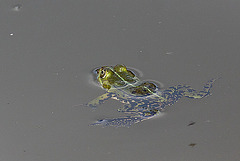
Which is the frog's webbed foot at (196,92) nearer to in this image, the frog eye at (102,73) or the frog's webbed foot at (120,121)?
the frog's webbed foot at (120,121)

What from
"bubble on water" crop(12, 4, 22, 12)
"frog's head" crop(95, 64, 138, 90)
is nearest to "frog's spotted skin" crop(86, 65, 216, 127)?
"frog's head" crop(95, 64, 138, 90)

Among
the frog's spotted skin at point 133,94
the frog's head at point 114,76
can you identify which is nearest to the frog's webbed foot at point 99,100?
the frog's spotted skin at point 133,94

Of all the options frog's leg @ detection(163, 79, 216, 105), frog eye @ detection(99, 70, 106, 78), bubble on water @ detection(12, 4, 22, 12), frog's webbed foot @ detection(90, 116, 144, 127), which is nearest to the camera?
frog's webbed foot @ detection(90, 116, 144, 127)

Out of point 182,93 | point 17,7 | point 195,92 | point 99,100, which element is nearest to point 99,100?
point 99,100

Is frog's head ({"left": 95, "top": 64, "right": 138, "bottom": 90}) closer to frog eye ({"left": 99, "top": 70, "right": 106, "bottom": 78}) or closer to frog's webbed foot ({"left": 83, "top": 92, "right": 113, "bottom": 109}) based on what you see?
frog eye ({"left": 99, "top": 70, "right": 106, "bottom": 78})

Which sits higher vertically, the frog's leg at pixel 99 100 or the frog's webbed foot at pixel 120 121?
the frog's leg at pixel 99 100

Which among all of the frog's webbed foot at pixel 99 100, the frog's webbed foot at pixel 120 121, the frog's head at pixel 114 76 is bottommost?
the frog's webbed foot at pixel 120 121

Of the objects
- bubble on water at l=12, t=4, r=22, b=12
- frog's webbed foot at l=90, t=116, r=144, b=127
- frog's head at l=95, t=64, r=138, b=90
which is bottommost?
frog's webbed foot at l=90, t=116, r=144, b=127

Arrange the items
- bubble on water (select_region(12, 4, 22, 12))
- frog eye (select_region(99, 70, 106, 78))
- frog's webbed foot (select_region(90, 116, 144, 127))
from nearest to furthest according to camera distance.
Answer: frog's webbed foot (select_region(90, 116, 144, 127))
frog eye (select_region(99, 70, 106, 78))
bubble on water (select_region(12, 4, 22, 12))

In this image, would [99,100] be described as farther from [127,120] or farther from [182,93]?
[182,93]
